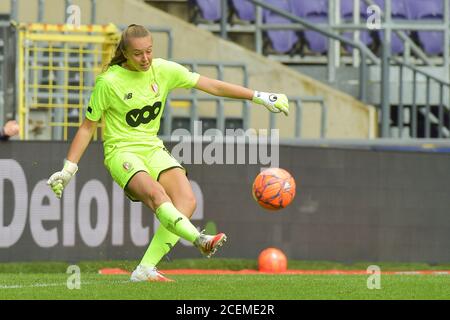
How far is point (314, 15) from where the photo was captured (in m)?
22.1

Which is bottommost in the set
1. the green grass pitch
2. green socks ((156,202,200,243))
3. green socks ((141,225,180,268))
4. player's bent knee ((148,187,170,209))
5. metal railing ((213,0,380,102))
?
the green grass pitch

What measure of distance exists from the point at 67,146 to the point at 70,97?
2.65 m

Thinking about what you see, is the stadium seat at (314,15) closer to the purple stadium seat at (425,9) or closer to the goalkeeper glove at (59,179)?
the purple stadium seat at (425,9)

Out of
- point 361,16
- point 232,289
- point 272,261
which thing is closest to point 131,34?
point 232,289

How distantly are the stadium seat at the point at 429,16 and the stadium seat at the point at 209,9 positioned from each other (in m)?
3.35

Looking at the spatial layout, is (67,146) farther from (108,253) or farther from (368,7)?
(368,7)

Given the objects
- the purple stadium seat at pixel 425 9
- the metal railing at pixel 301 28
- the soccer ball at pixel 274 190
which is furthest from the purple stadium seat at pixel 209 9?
the soccer ball at pixel 274 190

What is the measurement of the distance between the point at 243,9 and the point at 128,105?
35.4 ft

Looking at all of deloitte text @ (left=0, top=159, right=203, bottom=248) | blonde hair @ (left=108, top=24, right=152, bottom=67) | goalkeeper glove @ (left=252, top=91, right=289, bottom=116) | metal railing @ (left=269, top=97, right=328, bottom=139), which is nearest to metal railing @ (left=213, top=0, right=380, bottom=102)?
metal railing @ (left=269, top=97, right=328, bottom=139)

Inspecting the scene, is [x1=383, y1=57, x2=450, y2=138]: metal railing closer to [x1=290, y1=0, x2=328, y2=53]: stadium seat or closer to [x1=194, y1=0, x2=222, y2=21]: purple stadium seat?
[x1=290, y1=0, x2=328, y2=53]: stadium seat

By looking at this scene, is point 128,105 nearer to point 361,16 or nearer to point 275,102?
point 275,102

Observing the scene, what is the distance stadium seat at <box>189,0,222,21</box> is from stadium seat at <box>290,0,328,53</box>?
1.28 m

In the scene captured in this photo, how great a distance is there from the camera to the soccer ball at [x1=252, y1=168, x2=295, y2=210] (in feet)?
39.2
